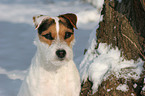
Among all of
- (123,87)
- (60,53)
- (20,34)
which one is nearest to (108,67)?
(123,87)

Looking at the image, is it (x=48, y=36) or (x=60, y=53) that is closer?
(x=60, y=53)

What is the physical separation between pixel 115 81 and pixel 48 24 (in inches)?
70.6

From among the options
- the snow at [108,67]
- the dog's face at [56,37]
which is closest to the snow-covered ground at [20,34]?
the snow at [108,67]

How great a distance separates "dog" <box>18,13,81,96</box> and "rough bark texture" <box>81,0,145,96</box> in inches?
26.3

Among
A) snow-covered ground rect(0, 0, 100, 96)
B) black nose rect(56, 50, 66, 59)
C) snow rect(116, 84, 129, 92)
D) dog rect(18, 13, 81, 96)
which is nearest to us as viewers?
black nose rect(56, 50, 66, 59)

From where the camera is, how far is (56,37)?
4.07 m

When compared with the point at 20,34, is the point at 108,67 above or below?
above

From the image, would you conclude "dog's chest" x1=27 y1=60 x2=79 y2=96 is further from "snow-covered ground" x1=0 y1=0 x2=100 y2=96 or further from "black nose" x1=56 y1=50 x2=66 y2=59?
"snow-covered ground" x1=0 y1=0 x2=100 y2=96

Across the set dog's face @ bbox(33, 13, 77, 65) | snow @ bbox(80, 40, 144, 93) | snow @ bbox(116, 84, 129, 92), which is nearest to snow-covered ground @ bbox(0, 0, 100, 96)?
snow @ bbox(80, 40, 144, 93)

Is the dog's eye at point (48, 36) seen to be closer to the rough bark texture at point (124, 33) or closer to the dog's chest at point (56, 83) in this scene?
the dog's chest at point (56, 83)

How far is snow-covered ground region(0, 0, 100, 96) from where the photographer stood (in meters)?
7.64

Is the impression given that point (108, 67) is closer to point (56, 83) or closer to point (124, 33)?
point (124, 33)

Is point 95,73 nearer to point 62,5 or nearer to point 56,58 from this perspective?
point 56,58

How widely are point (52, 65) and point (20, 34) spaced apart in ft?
33.9
